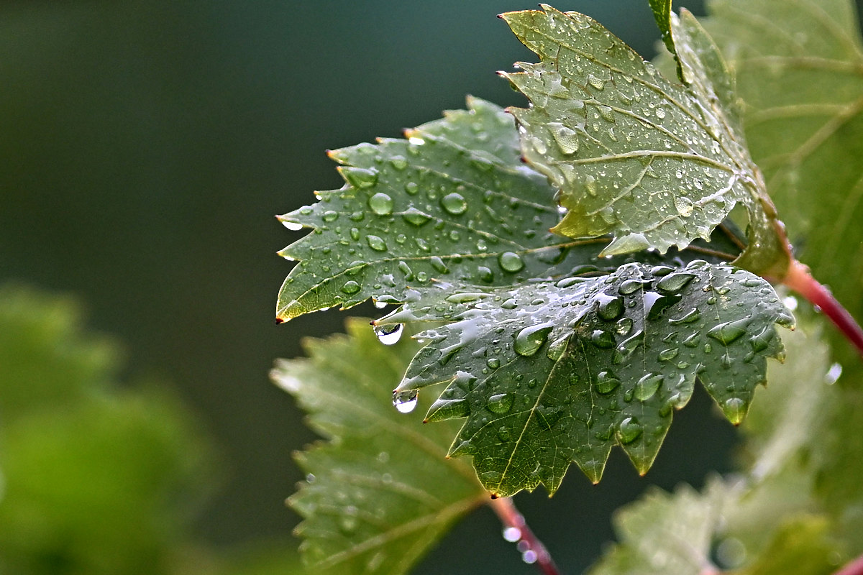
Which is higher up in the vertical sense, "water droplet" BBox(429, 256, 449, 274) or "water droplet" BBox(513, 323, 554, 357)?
"water droplet" BBox(429, 256, 449, 274)

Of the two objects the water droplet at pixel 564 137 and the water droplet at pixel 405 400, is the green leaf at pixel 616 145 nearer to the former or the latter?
the water droplet at pixel 564 137

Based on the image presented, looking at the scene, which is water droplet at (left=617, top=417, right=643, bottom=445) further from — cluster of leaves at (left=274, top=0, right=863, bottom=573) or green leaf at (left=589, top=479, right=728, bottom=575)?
green leaf at (left=589, top=479, right=728, bottom=575)

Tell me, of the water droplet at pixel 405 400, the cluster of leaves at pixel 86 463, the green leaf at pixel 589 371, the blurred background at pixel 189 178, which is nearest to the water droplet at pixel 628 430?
the green leaf at pixel 589 371

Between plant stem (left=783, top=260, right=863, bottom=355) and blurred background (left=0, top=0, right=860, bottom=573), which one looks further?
blurred background (left=0, top=0, right=860, bottom=573)

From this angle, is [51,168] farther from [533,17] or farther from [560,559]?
[533,17]

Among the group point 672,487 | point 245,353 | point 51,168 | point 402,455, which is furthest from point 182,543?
point 51,168

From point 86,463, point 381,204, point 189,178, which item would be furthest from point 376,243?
point 189,178

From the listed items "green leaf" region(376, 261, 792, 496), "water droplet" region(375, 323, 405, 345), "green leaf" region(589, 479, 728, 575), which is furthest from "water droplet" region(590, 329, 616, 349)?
"green leaf" region(589, 479, 728, 575)
